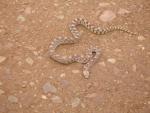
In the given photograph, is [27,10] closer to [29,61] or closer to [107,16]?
[29,61]

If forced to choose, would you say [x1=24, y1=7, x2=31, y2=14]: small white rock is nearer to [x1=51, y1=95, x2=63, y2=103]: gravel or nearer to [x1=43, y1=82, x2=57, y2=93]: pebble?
[x1=43, y1=82, x2=57, y2=93]: pebble

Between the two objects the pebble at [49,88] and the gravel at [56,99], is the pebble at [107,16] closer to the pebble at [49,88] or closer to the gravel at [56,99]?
the pebble at [49,88]

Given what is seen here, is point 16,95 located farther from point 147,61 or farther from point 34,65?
point 147,61

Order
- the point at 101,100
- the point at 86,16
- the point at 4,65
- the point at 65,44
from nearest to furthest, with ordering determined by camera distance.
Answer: the point at 101,100
the point at 4,65
the point at 65,44
the point at 86,16

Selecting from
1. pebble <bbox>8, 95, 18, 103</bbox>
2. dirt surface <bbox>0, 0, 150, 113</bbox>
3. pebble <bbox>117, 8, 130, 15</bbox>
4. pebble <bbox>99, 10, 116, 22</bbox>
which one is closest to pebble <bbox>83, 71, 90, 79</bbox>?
dirt surface <bbox>0, 0, 150, 113</bbox>

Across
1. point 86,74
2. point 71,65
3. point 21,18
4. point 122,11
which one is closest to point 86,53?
point 71,65

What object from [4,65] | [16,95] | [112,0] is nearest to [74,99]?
[16,95]

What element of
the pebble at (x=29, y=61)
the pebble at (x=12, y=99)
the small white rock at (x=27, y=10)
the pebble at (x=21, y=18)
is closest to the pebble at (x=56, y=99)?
the pebble at (x=12, y=99)
